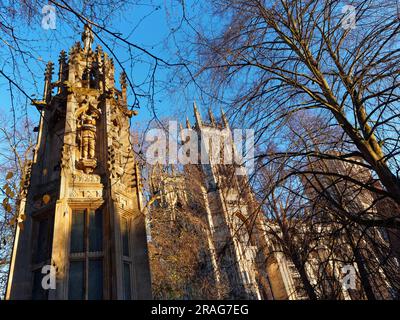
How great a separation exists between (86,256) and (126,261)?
590 millimetres

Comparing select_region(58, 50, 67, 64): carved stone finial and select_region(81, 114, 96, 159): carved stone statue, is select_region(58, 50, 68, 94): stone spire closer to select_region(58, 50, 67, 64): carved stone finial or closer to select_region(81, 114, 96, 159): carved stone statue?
select_region(58, 50, 67, 64): carved stone finial

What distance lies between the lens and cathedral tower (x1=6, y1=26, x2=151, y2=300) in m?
4.39

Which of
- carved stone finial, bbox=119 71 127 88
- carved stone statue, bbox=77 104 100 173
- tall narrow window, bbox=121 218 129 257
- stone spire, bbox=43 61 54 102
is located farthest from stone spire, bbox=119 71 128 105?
tall narrow window, bbox=121 218 129 257

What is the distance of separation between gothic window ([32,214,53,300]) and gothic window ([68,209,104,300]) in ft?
1.09

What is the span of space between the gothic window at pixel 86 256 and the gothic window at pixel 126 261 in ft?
1.10

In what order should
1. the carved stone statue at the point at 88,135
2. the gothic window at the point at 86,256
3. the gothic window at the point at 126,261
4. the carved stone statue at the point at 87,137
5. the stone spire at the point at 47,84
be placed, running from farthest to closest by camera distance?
the stone spire at the point at 47,84 < the carved stone statue at the point at 88,135 < the carved stone statue at the point at 87,137 < the gothic window at the point at 126,261 < the gothic window at the point at 86,256

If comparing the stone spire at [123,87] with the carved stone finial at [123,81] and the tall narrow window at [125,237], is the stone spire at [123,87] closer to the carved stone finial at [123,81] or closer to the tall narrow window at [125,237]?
the carved stone finial at [123,81]

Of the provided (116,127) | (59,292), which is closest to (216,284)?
(116,127)

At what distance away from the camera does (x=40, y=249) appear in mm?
4707

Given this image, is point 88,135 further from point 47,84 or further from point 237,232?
point 237,232

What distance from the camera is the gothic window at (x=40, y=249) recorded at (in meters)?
4.36

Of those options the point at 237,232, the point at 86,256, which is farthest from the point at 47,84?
the point at 237,232

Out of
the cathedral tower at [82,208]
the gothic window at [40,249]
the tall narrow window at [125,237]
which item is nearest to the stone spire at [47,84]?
the cathedral tower at [82,208]
